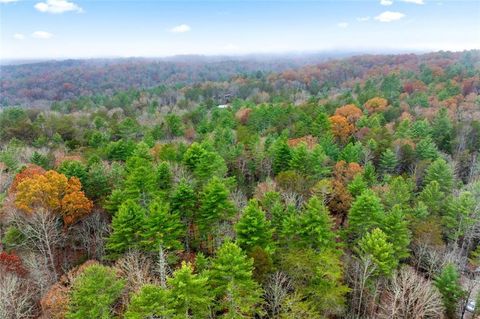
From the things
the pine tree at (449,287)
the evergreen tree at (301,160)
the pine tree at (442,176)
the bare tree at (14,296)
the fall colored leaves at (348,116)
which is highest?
the fall colored leaves at (348,116)

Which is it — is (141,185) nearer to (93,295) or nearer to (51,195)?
(51,195)

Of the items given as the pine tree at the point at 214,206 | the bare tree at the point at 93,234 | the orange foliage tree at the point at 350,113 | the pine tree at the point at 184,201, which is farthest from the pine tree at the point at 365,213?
the orange foliage tree at the point at 350,113

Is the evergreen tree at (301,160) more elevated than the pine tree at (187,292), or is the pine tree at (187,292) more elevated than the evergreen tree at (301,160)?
the evergreen tree at (301,160)

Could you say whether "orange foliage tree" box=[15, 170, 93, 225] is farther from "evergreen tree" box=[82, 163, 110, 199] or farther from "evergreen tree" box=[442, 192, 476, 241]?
"evergreen tree" box=[442, 192, 476, 241]

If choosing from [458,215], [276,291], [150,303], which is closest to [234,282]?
[276,291]

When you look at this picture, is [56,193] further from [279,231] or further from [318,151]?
[318,151]

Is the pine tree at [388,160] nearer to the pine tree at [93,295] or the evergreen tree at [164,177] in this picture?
the evergreen tree at [164,177]
